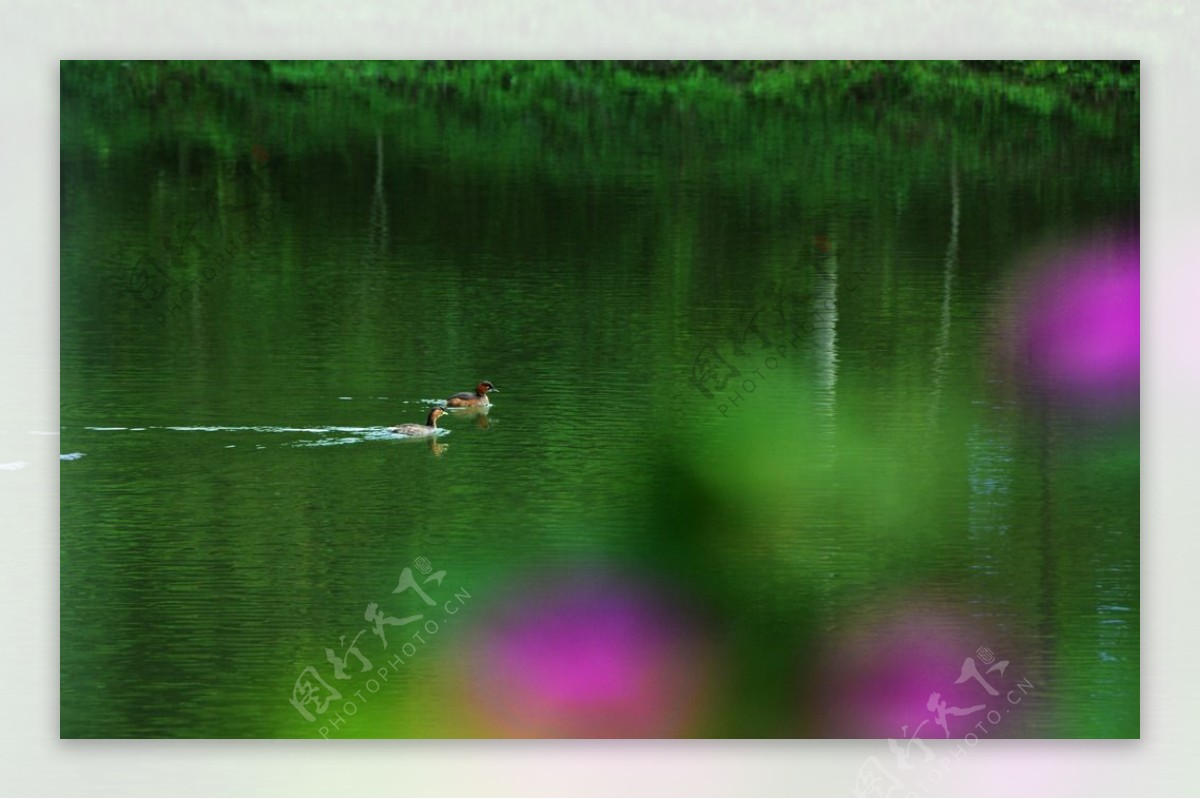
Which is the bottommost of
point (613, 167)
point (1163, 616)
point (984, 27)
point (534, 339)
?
point (1163, 616)

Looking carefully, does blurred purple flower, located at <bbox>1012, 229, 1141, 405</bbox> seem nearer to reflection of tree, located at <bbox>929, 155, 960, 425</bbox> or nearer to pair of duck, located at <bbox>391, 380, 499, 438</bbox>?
reflection of tree, located at <bbox>929, 155, 960, 425</bbox>

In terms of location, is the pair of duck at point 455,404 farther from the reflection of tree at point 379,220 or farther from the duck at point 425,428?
the reflection of tree at point 379,220

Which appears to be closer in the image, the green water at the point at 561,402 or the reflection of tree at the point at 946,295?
the green water at the point at 561,402

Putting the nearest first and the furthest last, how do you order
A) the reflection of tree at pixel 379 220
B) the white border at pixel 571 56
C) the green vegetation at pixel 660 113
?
1. the white border at pixel 571 56
2. the green vegetation at pixel 660 113
3. the reflection of tree at pixel 379 220

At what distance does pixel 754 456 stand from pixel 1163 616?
3.98ft

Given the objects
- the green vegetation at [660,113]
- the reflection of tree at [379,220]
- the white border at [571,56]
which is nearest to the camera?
the white border at [571,56]

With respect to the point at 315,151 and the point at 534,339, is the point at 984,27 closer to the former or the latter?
the point at 534,339

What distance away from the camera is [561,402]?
5395 mm

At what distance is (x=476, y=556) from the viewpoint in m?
5.25

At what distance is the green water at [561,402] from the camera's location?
5.21 metres

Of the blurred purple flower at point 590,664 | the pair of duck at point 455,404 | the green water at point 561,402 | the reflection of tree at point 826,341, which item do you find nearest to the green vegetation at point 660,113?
the green water at point 561,402

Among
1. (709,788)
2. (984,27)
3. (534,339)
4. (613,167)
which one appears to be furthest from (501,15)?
(709,788)

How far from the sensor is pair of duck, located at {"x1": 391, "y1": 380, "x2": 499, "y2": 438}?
209 inches

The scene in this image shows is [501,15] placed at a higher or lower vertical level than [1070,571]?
higher
